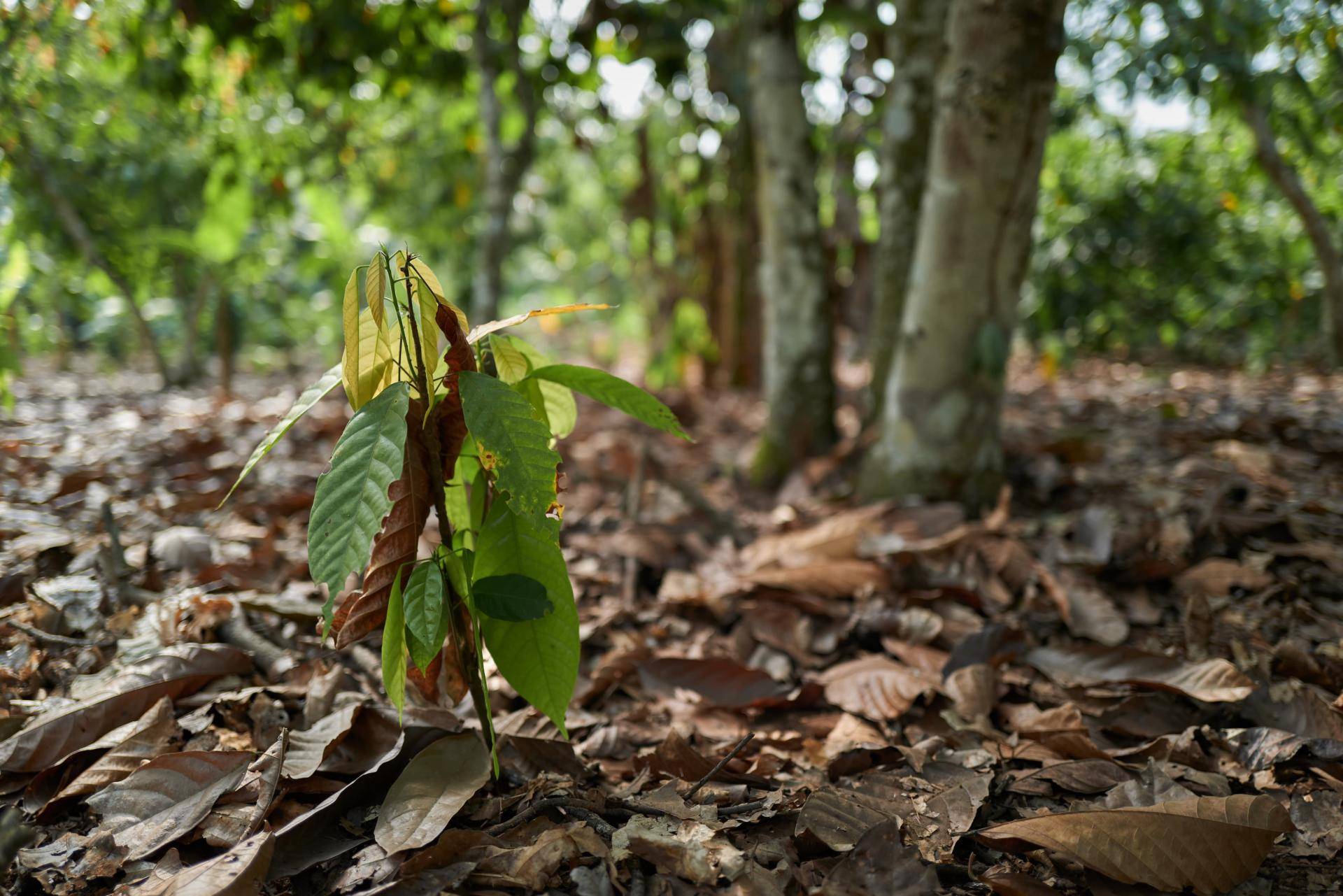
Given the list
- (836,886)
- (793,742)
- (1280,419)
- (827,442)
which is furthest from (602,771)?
(1280,419)

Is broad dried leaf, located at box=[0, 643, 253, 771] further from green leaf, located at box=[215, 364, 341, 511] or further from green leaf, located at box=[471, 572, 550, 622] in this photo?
green leaf, located at box=[471, 572, 550, 622]

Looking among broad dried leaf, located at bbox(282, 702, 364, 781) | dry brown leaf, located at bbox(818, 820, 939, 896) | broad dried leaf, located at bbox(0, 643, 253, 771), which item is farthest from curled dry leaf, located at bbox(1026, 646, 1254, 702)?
broad dried leaf, located at bbox(0, 643, 253, 771)

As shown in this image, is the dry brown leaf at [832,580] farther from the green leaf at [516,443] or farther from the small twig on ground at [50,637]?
the small twig on ground at [50,637]

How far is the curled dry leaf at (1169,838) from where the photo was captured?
991mm

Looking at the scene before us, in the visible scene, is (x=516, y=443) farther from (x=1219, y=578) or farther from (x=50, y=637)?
(x=1219, y=578)

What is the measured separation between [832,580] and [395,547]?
1.13 meters

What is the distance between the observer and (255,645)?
149 cm

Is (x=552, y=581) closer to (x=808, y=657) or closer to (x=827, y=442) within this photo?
(x=808, y=657)

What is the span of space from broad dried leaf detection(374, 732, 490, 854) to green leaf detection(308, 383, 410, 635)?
0.95 feet

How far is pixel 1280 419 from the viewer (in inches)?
114

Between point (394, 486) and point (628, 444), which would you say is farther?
point (628, 444)

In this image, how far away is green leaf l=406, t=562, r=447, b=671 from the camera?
3.17ft

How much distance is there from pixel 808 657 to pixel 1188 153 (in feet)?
18.9

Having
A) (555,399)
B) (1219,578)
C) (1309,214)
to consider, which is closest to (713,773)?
(555,399)
